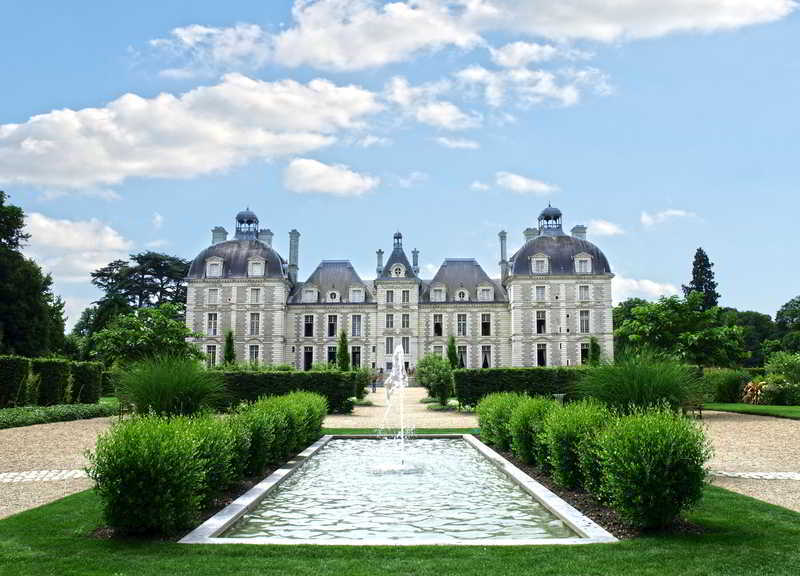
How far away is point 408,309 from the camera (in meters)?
48.9

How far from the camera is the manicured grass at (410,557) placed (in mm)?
5062

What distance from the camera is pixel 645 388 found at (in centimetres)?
983

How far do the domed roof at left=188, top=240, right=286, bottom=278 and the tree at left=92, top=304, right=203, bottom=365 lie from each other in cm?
2604

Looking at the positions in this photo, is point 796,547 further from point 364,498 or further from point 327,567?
point 364,498

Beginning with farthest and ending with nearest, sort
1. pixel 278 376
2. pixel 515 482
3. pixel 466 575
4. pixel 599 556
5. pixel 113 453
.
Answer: pixel 278 376 → pixel 515 482 → pixel 113 453 → pixel 599 556 → pixel 466 575

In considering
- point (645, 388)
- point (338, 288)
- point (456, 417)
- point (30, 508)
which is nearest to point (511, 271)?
point (338, 288)

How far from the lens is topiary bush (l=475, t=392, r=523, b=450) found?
12.3 meters

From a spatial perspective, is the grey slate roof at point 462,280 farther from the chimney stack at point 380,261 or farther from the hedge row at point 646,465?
the hedge row at point 646,465

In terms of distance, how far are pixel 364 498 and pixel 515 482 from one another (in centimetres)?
238

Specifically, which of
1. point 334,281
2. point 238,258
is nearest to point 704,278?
point 334,281

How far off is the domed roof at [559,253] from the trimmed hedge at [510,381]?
1009 inches

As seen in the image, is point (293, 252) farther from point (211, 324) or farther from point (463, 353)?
point (463, 353)

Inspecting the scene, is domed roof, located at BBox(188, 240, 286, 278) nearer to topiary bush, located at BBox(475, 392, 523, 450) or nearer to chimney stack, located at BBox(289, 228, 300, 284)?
chimney stack, located at BBox(289, 228, 300, 284)

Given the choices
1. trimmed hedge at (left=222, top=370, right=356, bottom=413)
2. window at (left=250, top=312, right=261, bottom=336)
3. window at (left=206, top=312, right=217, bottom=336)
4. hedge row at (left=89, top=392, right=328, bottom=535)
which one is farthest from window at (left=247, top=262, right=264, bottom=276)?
hedge row at (left=89, top=392, right=328, bottom=535)
